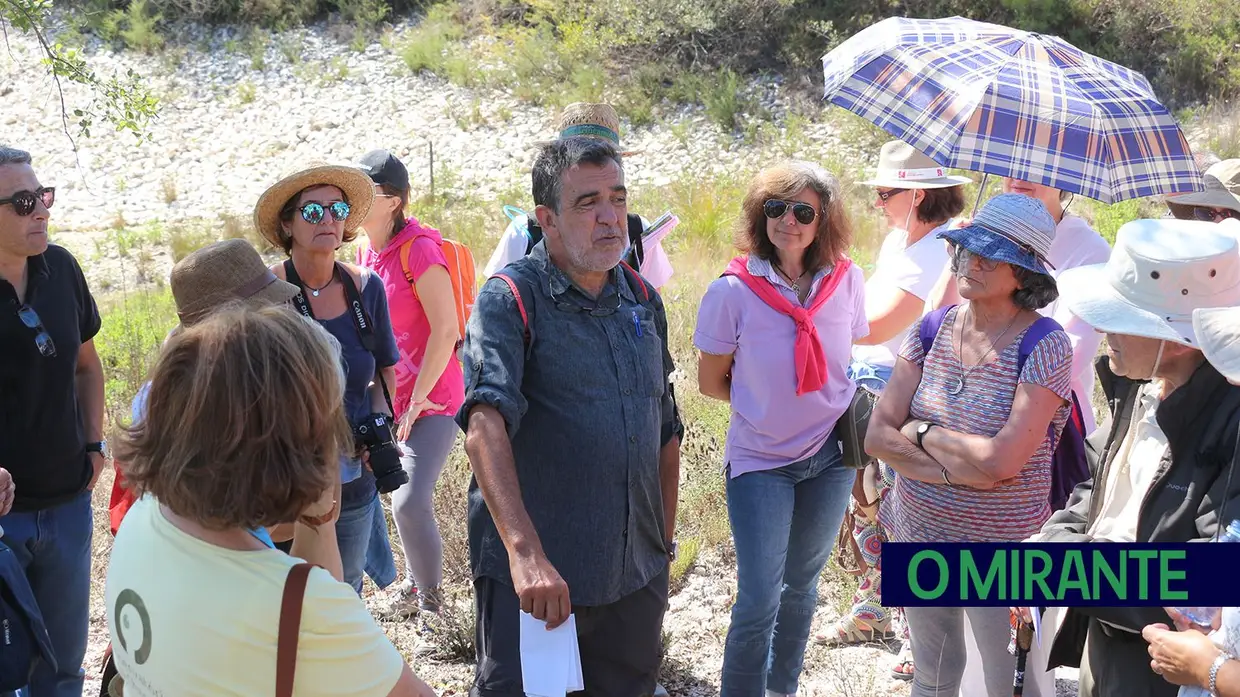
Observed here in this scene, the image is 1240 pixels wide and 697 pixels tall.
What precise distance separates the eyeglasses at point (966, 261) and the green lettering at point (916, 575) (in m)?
0.93

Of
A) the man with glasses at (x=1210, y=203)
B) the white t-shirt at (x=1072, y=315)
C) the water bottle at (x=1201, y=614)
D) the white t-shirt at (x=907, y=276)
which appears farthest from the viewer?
the man with glasses at (x=1210, y=203)

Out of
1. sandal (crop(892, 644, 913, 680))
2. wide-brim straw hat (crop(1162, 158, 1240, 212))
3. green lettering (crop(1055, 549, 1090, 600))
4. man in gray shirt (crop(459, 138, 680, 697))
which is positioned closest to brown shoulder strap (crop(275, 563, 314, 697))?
man in gray shirt (crop(459, 138, 680, 697))

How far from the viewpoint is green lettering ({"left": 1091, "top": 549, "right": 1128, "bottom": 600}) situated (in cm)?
243

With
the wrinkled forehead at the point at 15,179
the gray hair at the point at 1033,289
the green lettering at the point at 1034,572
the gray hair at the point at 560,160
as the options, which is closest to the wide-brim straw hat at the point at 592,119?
the gray hair at the point at 560,160

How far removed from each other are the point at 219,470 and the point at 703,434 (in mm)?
4520

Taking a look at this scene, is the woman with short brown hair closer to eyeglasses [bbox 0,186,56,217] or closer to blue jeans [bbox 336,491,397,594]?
blue jeans [bbox 336,491,397,594]

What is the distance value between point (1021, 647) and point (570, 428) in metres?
1.54

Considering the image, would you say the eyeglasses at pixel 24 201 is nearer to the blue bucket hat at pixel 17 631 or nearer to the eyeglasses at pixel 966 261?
the blue bucket hat at pixel 17 631

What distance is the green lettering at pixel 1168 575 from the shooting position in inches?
90.4

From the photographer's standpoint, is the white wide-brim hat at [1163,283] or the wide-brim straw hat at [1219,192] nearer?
the white wide-brim hat at [1163,283]

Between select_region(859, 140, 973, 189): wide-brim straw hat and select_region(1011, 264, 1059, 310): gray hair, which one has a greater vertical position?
select_region(859, 140, 973, 189): wide-brim straw hat

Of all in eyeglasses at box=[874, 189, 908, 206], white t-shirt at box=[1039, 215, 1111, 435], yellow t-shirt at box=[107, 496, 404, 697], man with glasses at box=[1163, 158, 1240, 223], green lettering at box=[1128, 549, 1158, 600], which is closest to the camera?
yellow t-shirt at box=[107, 496, 404, 697]

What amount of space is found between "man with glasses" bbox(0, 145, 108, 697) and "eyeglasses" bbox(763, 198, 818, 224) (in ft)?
7.29

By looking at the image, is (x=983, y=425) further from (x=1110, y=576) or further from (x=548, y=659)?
(x=548, y=659)
